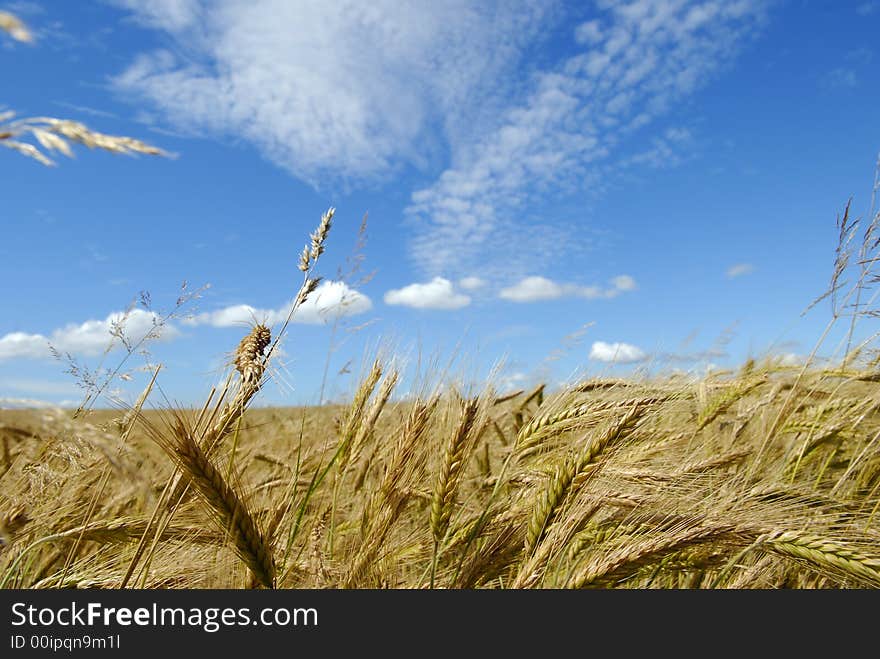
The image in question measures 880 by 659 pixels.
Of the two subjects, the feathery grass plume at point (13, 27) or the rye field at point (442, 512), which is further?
the rye field at point (442, 512)

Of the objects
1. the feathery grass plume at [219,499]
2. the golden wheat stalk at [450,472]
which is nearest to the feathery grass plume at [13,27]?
the feathery grass plume at [219,499]

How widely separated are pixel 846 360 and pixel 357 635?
2.96m

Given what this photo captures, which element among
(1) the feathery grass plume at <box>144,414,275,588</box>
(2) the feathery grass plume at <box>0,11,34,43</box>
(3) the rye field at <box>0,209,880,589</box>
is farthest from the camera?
(3) the rye field at <box>0,209,880,589</box>

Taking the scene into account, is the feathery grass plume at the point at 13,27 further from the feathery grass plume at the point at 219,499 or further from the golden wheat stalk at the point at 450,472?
the golden wheat stalk at the point at 450,472

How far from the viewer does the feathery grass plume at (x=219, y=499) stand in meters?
1.51

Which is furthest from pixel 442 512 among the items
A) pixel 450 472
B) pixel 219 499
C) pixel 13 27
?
pixel 13 27

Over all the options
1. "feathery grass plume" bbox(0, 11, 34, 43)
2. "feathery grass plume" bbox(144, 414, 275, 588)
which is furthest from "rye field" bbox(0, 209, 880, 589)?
"feathery grass plume" bbox(0, 11, 34, 43)

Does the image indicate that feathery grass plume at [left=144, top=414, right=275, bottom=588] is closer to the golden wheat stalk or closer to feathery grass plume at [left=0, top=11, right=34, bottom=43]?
the golden wheat stalk

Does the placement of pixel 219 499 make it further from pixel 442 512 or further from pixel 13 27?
pixel 13 27

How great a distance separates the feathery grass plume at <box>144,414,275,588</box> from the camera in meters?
1.51

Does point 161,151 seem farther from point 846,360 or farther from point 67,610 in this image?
point 846,360

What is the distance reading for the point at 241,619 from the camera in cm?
167

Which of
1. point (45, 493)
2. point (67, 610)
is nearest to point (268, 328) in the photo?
point (67, 610)

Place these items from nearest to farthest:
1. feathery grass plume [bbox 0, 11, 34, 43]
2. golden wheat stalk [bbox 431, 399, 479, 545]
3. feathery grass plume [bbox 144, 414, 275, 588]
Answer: feathery grass plume [bbox 0, 11, 34, 43]
feathery grass plume [bbox 144, 414, 275, 588]
golden wheat stalk [bbox 431, 399, 479, 545]
